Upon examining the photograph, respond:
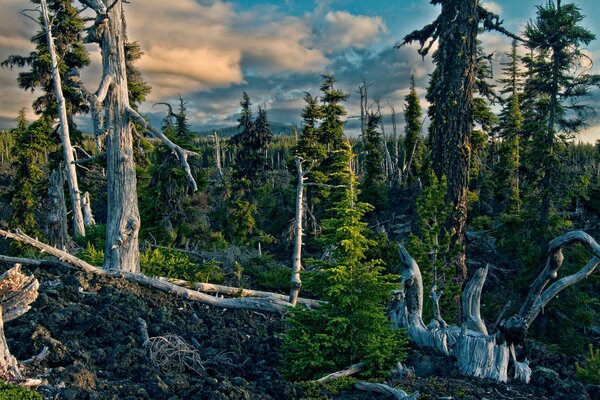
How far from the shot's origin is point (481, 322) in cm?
700

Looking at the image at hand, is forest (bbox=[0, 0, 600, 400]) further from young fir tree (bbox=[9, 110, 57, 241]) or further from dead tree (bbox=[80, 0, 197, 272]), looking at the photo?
young fir tree (bbox=[9, 110, 57, 241])

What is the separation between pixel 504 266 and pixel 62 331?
19.3m

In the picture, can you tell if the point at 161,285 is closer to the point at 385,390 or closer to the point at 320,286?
the point at 320,286

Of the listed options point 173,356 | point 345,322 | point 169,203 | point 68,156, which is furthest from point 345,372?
point 68,156

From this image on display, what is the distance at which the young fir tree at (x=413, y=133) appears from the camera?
1687 inches

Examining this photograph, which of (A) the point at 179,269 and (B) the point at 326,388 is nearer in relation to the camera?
(B) the point at 326,388

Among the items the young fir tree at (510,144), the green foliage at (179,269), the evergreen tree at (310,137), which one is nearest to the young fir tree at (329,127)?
the evergreen tree at (310,137)

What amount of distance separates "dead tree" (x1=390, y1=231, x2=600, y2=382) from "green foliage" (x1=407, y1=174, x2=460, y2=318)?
1225mm

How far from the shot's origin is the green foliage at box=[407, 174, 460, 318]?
30.1 ft

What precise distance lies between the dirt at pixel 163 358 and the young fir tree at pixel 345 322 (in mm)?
338

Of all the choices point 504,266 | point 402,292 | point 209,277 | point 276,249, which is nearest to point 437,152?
point 402,292

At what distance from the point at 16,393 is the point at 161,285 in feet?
16.5

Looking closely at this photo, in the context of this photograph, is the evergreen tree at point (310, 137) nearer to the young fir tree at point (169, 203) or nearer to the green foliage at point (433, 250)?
the young fir tree at point (169, 203)

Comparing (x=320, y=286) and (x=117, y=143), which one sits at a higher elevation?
(x=117, y=143)
